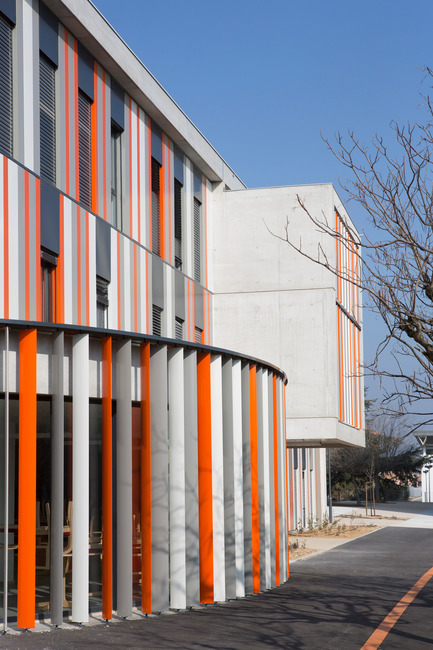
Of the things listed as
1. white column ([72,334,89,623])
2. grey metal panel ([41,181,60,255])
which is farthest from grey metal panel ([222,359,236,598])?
grey metal panel ([41,181,60,255])

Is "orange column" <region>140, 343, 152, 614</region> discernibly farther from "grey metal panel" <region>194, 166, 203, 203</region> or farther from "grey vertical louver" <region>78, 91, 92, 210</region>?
"grey metal panel" <region>194, 166, 203, 203</region>

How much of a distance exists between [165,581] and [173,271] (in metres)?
9.67

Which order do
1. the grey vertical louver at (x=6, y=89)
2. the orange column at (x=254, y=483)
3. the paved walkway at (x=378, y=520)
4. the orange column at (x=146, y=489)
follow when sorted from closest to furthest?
the orange column at (x=146, y=489) → the grey vertical louver at (x=6, y=89) → the orange column at (x=254, y=483) → the paved walkway at (x=378, y=520)

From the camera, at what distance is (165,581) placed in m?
11.1

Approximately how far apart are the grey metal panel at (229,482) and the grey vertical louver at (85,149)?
442 cm

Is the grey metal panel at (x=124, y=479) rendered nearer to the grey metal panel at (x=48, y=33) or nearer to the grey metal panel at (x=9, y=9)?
the grey metal panel at (x=9, y=9)

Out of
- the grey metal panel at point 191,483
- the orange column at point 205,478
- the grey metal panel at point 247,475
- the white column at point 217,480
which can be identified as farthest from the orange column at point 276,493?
the grey metal panel at point 191,483

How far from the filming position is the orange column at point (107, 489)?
34.3 ft

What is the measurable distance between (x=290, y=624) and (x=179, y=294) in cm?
1057

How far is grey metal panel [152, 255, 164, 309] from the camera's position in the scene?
1847 centimetres

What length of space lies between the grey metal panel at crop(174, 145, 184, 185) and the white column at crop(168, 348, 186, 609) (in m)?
9.49

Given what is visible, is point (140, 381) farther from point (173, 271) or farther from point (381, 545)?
point (381, 545)

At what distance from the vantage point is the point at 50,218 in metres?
13.8

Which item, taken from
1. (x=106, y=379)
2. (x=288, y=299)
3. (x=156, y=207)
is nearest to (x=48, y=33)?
(x=156, y=207)
